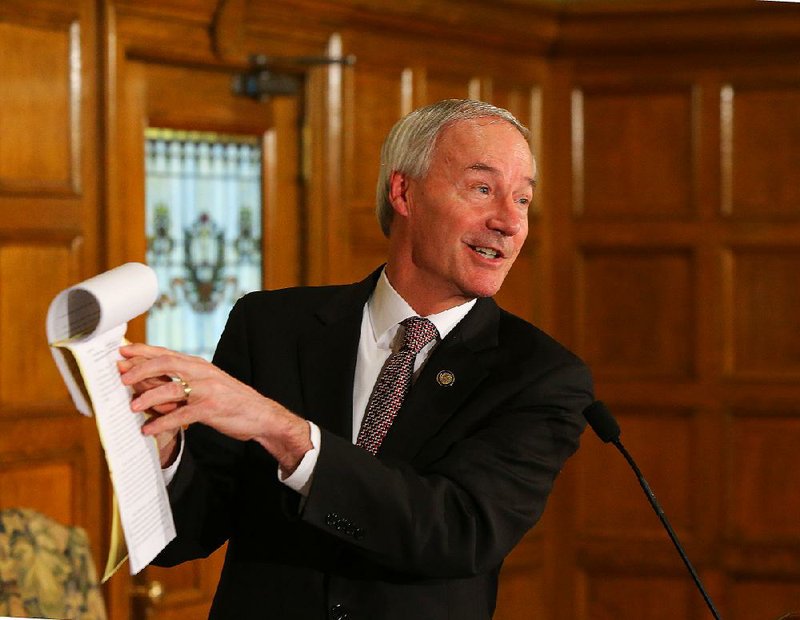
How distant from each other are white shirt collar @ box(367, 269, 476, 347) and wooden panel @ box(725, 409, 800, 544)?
305 centimetres

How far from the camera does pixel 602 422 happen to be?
5.57 feet

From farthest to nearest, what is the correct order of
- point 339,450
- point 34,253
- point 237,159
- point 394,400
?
point 237,159 < point 34,253 < point 394,400 < point 339,450

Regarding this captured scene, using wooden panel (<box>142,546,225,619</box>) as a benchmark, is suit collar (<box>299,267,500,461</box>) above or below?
above

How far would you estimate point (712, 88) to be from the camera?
4.62m

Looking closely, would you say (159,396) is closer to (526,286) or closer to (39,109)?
(39,109)

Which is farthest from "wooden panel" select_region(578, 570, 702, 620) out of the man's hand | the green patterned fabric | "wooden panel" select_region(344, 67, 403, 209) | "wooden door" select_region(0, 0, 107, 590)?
the man's hand

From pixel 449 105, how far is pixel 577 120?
3108 mm

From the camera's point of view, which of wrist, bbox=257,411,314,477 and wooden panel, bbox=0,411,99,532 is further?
wooden panel, bbox=0,411,99,532

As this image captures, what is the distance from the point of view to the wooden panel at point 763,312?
181 inches

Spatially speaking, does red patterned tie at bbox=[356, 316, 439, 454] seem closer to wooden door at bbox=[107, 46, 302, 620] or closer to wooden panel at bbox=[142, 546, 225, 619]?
wooden door at bbox=[107, 46, 302, 620]

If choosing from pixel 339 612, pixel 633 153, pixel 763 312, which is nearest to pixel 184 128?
pixel 633 153

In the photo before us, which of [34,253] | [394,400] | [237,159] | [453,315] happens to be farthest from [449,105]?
[237,159]

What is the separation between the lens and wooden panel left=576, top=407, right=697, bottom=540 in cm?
464

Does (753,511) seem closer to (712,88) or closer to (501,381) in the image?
(712,88)
